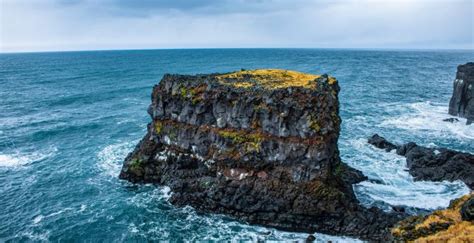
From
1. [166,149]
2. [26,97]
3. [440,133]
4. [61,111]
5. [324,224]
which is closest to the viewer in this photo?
[324,224]

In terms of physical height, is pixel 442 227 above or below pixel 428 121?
above

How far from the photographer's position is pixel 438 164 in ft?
166

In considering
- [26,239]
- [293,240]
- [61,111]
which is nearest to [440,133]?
[293,240]

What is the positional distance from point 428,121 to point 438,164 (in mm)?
29851

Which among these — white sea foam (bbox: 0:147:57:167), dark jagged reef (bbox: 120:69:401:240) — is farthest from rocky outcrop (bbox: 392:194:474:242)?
white sea foam (bbox: 0:147:57:167)

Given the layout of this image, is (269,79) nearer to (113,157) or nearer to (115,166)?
(115,166)

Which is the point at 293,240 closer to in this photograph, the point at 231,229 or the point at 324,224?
the point at 324,224

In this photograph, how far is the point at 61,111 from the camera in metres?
88.3

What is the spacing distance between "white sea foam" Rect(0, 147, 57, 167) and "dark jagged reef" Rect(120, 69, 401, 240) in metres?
A: 19.3

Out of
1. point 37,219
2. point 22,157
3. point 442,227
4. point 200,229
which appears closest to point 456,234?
point 442,227

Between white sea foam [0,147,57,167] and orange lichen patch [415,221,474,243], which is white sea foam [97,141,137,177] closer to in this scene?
white sea foam [0,147,57,167]

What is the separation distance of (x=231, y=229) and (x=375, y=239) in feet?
47.3

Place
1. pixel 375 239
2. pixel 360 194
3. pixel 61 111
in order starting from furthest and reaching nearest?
pixel 61 111 → pixel 360 194 → pixel 375 239

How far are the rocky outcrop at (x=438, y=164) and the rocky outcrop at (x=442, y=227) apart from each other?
21.0 meters
